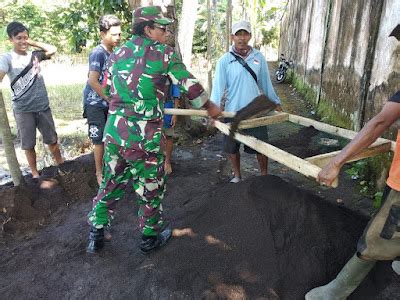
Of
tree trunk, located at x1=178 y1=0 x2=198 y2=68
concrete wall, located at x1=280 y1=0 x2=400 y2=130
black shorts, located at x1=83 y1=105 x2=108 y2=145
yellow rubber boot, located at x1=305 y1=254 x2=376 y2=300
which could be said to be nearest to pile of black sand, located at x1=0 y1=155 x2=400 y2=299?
yellow rubber boot, located at x1=305 y1=254 x2=376 y2=300

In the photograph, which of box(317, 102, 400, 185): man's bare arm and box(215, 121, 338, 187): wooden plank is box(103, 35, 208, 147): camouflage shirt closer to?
box(215, 121, 338, 187): wooden plank

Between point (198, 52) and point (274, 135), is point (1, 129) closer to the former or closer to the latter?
point (274, 135)

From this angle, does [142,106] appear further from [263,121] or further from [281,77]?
[281,77]

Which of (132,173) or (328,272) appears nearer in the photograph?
(328,272)

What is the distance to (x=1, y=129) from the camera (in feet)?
11.9

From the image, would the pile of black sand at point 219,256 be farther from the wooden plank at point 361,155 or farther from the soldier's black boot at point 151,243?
the wooden plank at point 361,155

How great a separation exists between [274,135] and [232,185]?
291 centimetres

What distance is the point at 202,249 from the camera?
2.87 m

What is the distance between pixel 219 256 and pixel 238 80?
1856mm

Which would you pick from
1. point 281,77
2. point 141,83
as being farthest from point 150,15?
point 281,77

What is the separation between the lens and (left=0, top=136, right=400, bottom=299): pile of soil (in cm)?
254

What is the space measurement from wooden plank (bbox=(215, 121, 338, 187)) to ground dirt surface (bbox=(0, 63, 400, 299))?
491 mm

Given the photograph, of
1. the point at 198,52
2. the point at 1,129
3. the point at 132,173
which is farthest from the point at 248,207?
the point at 198,52

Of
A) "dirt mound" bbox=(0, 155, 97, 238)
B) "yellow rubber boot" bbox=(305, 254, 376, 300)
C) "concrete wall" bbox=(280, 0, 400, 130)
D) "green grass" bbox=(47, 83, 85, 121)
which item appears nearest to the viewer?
"yellow rubber boot" bbox=(305, 254, 376, 300)
